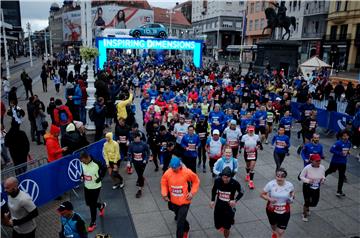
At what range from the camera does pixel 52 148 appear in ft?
25.5

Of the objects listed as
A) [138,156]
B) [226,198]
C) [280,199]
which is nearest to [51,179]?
[138,156]

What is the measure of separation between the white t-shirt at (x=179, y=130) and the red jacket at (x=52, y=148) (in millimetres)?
3290

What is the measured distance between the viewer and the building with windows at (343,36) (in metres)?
45.4

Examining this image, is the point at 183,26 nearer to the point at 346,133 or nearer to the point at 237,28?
the point at 237,28

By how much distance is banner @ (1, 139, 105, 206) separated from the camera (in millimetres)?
6844

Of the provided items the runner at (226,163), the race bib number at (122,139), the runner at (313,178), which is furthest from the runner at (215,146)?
the race bib number at (122,139)

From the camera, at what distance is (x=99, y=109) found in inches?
429

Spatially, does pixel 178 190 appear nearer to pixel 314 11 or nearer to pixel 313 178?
pixel 313 178

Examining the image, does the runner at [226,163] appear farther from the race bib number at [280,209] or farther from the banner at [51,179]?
the banner at [51,179]

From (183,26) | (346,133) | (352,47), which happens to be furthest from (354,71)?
(183,26)

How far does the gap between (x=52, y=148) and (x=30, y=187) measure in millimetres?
1171

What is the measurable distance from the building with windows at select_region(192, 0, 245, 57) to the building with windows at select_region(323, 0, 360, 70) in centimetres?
3328

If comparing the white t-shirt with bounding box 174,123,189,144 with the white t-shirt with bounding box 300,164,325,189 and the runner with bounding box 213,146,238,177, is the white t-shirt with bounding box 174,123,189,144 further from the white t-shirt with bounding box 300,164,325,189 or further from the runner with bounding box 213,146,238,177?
the white t-shirt with bounding box 300,164,325,189

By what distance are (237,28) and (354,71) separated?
4597 centimetres
